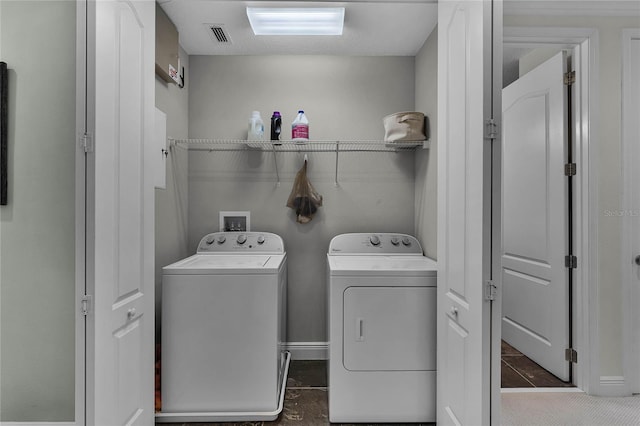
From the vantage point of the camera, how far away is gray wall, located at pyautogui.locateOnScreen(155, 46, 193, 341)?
227 cm

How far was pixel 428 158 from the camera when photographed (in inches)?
97.6

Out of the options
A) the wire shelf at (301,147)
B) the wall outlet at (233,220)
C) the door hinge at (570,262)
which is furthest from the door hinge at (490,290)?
the wall outlet at (233,220)

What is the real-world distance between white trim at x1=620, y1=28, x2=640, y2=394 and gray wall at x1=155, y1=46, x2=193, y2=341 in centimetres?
237

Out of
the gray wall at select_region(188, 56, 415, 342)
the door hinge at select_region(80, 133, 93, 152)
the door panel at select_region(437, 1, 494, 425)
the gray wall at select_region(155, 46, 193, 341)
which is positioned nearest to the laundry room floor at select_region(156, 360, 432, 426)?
the gray wall at select_region(188, 56, 415, 342)

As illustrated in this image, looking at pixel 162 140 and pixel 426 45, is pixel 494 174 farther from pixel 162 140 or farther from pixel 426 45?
pixel 162 140

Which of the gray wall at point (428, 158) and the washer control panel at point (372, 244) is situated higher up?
the gray wall at point (428, 158)

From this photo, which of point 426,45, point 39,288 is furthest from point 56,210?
point 426,45

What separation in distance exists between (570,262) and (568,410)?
62 centimetres

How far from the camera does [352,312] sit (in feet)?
6.33

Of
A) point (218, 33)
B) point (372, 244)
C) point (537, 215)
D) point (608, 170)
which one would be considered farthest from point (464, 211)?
point (218, 33)

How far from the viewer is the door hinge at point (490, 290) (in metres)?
1.32

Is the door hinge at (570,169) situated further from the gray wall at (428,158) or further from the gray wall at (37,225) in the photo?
the gray wall at (37,225)

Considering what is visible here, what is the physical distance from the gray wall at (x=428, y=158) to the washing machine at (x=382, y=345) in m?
0.57

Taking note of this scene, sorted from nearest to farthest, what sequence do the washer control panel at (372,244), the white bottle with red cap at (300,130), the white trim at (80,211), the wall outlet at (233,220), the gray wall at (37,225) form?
the white trim at (80,211) → the gray wall at (37,225) → the white bottle with red cap at (300,130) → the washer control panel at (372,244) → the wall outlet at (233,220)
